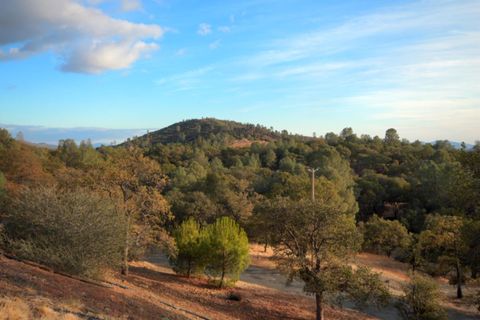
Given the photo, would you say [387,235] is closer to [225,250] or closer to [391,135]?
[225,250]

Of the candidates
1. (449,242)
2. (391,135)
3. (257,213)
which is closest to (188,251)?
(257,213)

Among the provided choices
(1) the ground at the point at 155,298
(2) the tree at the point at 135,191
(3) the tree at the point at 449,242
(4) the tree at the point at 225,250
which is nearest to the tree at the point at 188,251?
(4) the tree at the point at 225,250

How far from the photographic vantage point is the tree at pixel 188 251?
23875 mm

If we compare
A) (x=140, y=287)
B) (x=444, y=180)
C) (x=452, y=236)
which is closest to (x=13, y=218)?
(x=140, y=287)

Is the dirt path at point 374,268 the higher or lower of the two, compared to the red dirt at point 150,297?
lower

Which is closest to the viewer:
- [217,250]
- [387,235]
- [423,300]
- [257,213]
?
[423,300]

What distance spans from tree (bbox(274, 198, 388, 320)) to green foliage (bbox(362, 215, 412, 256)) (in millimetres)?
22335

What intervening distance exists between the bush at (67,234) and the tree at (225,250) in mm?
7280

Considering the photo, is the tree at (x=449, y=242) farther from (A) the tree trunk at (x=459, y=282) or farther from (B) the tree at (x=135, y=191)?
(B) the tree at (x=135, y=191)

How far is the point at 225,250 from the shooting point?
2303 centimetres

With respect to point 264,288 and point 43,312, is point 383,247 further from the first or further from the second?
point 43,312

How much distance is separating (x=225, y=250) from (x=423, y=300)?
10.5m

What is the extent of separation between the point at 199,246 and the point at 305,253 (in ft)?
25.1

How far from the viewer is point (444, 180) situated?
178 feet
